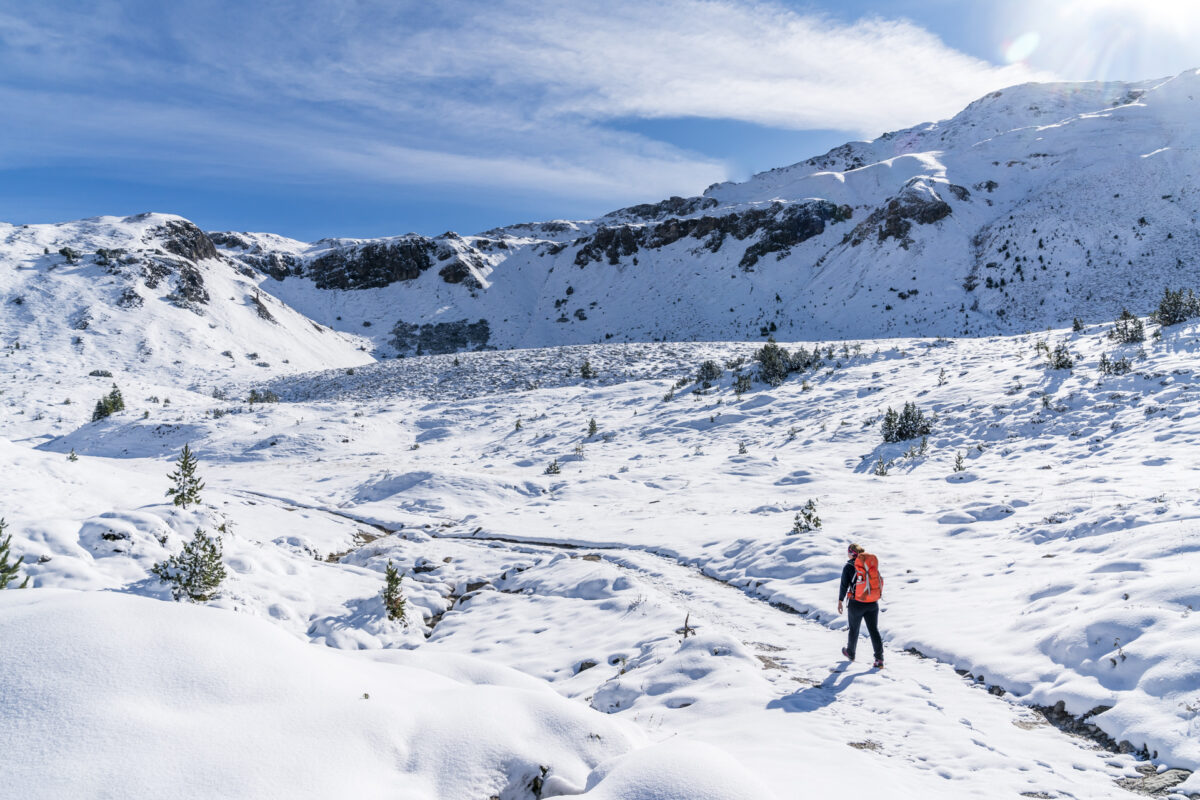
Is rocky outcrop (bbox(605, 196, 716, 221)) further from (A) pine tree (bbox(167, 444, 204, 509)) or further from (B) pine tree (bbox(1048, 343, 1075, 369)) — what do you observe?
(A) pine tree (bbox(167, 444, 204, 509))

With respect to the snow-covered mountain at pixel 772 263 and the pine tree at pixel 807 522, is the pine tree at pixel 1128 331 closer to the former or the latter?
the pine tree at pixel 807 522

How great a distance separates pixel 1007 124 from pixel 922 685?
90448mm

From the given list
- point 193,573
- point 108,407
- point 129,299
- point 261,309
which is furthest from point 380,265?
point 193,573

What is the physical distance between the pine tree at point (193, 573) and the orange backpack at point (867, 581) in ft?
28.4

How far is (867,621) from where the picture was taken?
7078 mm

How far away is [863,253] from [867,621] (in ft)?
170

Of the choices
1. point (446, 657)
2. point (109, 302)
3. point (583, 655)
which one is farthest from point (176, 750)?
point (109, 302)

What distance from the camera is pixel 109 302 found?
1789 inches

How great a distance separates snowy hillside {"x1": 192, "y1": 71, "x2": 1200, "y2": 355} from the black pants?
122ft

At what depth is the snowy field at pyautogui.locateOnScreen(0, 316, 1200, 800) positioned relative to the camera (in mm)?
3297

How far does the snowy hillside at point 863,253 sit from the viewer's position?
40.6 meters

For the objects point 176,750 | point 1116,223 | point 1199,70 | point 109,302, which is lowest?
point 176,750

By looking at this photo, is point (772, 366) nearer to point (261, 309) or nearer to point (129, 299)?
point (261, 309)

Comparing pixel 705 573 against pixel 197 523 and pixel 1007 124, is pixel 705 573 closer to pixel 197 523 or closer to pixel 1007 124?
pixel 197 523
